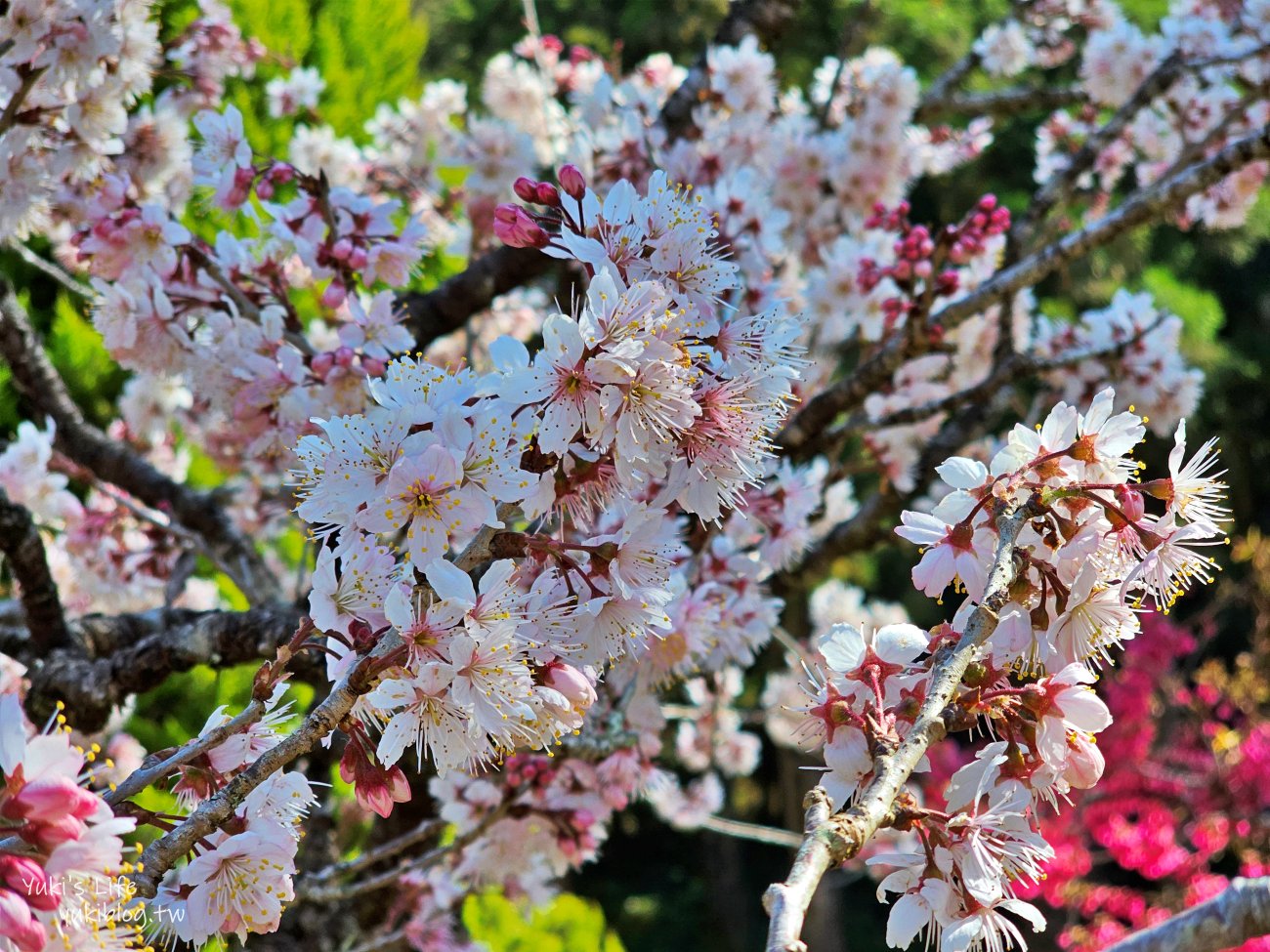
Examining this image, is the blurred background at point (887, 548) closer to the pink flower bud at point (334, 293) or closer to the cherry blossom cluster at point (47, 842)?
the pink flower bud at point (334, 293)

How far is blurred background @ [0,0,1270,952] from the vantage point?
194 inches

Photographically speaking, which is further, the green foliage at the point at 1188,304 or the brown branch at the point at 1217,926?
the green foliage at the point at 1188,304

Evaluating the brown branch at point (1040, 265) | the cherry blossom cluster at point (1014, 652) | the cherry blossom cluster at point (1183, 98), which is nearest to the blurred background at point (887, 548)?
the cherry blossom cluster at point (1183, 98)

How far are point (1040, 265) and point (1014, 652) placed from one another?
4.44 feet

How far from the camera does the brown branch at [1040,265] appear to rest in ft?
7.09

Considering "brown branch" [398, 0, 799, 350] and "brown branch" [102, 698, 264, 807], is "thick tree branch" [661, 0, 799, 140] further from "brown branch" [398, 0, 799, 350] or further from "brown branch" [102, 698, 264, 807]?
"brown branch" [102, 698, 264, 807]

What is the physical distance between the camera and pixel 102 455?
8.44 ft

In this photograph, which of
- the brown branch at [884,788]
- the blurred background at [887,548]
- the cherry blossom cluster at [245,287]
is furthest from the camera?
the blurred background at [887,548]

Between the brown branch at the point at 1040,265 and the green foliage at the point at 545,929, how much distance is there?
3.14 meters

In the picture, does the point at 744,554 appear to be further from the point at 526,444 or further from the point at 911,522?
the point at 526,444

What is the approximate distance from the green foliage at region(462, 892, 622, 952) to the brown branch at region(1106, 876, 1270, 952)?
4248mm

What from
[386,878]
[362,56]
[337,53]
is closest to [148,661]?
[386,878]

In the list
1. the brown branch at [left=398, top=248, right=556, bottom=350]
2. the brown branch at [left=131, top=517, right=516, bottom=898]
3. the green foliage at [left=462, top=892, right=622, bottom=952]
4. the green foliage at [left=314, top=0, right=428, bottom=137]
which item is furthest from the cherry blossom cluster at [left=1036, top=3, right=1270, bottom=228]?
the green foliage at [left=462, top=892, right=622, bottom=952]

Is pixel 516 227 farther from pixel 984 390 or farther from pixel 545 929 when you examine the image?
pixel 545 929
